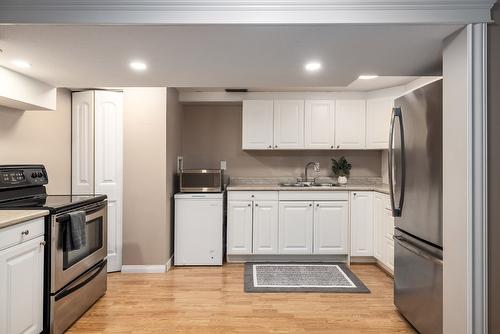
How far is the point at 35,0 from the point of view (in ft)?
5.15

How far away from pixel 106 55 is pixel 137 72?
15.4 inches

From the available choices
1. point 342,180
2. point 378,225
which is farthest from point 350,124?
point 378,225

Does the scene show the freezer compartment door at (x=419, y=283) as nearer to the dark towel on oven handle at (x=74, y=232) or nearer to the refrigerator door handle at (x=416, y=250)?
the refrigerator door handle at (x=416, y=250)

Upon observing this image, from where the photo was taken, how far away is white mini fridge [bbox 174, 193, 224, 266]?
400 cm

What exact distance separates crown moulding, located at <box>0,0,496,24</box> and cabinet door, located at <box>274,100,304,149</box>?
9.17 ft

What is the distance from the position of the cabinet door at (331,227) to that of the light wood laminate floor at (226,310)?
0.64 meters

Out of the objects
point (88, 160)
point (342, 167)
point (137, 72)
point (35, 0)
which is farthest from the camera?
point (342, 167)

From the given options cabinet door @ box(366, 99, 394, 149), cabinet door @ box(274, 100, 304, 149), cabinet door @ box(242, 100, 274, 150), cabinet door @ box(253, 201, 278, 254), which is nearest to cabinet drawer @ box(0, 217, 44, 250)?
cabinet door @ box(253, 201, 278, 254)

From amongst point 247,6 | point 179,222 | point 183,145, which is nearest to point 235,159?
point 183,145

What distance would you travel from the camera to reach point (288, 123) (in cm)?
438

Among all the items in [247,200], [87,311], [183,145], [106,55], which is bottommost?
[87,311]

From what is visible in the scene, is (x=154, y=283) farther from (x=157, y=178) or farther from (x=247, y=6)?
(x=247, y=6)

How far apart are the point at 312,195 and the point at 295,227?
18.0 inches

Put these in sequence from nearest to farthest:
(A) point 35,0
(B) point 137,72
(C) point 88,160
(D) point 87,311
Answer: (A) point 35,0 → (B) point 137,72 → (D) point 87,311 → (C) point 88,160
